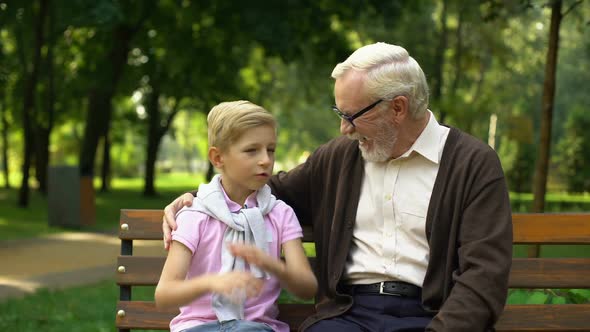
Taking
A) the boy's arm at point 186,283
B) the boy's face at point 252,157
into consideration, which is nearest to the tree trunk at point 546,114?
the boy's face at point 252,157

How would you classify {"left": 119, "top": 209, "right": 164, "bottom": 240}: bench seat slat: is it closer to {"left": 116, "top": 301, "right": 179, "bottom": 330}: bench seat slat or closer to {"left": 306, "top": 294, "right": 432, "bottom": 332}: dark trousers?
{"left": 116, "top": 301, "right": 179, "bottom": 330}: bench seat slat

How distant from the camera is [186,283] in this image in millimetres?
3045

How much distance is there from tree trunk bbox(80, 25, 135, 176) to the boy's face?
19825mm

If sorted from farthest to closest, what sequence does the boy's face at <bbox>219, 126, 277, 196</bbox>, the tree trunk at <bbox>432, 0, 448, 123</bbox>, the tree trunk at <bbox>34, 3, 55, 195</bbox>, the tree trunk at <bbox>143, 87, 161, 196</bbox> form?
the tree trunk at <bbox>143, 87, 161, 196</bbox>
the tree trunk at <bbox>432, 0, 448, 123</bbox>
the tree trunk at <bbox>34, 3, 55, 195</bbox>
the boy's face at <bbox>219, 126, 277, 196</bbox>

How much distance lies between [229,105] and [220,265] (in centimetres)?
59

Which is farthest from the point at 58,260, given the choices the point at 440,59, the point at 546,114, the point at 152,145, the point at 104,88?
the point at 152,145

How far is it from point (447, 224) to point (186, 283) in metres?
1.00

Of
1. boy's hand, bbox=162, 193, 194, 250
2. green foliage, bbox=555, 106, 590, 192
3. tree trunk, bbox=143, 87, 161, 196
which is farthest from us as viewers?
green foliage, bbox=555, 106, 590, 192

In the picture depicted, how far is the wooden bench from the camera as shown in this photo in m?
3.87

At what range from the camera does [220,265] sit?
11.0ft

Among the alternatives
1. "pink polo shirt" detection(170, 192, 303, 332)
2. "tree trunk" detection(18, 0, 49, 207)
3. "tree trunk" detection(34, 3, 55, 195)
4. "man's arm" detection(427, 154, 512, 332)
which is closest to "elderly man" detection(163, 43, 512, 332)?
"man's arm" detection(427, 154, 512, 332)

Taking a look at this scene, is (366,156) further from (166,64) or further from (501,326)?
(166,64)

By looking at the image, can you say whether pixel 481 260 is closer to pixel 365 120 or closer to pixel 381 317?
pixel 381 317

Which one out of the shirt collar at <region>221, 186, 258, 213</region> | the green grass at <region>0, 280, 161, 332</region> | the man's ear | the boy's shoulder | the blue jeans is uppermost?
the man's ear
